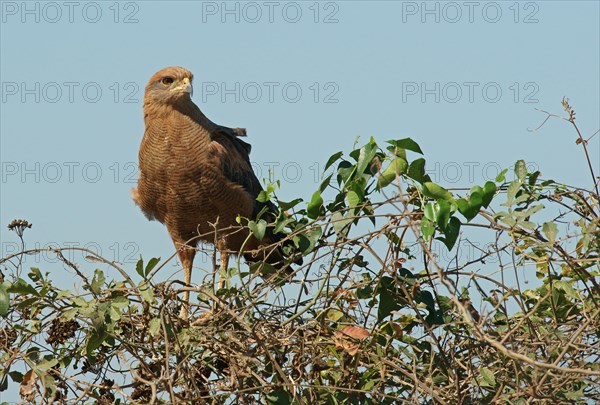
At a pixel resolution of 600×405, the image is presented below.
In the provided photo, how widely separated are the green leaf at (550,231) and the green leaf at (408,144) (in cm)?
59

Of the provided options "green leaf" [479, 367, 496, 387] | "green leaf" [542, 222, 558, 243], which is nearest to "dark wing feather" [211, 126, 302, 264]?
"green leaf" [479, 367, 496, 387]

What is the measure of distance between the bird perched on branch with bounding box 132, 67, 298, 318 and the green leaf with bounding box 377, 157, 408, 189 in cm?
264

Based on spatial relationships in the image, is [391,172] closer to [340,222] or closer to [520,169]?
[340,222]

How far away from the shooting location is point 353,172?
436 cm

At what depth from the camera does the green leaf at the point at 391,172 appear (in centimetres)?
418

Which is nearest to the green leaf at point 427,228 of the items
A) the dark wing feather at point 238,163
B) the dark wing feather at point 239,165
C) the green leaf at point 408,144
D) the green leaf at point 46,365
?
the green leaf at point 408,144

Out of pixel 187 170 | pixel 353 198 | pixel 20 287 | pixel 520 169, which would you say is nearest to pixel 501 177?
pixel 520 169

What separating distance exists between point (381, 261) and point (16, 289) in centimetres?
153

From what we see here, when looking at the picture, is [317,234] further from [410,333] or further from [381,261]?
[410,333]

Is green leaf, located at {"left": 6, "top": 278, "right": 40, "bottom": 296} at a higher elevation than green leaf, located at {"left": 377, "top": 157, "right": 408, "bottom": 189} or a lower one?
lower

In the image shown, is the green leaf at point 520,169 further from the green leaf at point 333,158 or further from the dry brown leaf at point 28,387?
the dry brown leaf at point 28,387

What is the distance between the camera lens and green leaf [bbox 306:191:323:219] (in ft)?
14.5

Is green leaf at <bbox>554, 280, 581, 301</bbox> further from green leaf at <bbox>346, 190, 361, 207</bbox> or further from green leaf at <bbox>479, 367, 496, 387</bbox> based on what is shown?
green leaf at <bbox>346, 190, 361, 207</bbox>

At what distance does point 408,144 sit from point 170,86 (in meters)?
3.39
